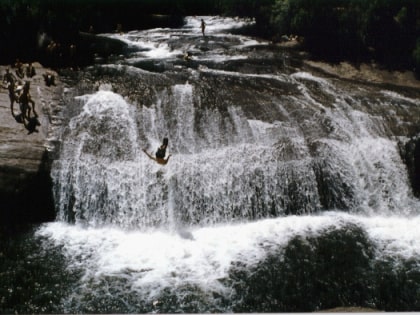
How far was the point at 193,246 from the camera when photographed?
35.9 feet

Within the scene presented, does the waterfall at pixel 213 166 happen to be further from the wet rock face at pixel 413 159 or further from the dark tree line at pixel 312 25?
the dark tree line at pixel 312 25

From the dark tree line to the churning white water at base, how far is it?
11.0 metres

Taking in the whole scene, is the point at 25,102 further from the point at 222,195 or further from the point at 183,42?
the point at 183,42

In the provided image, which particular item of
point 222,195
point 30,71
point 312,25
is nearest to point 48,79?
point 30,71

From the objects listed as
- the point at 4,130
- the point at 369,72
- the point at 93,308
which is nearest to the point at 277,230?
the point at 93,308

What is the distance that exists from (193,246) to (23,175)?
5.06 m

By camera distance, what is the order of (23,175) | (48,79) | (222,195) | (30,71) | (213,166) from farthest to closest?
1. (30,71)
2. (48,79)
3. (213,166)
4. (222,195)
5. (23,175)

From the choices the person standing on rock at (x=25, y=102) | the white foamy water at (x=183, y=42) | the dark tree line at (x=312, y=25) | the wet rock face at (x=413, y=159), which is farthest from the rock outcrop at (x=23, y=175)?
the wet rock face at (x=413, y=159)

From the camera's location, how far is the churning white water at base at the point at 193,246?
31.7 feet

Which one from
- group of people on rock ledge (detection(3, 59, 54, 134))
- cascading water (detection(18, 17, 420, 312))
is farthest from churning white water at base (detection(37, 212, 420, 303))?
group of people on rock ledge (detection(3, 59, 54, 134))

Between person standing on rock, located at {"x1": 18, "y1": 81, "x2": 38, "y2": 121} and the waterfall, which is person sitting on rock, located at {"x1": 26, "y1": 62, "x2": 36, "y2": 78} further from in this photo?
person standing on rock, located at {"x1": 18, "y1": 81, "x2": 38, "y2": 121}

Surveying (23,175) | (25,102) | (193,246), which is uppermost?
(25,102)

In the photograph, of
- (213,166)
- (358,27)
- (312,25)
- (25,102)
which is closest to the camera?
(25,102)

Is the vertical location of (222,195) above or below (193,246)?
above
